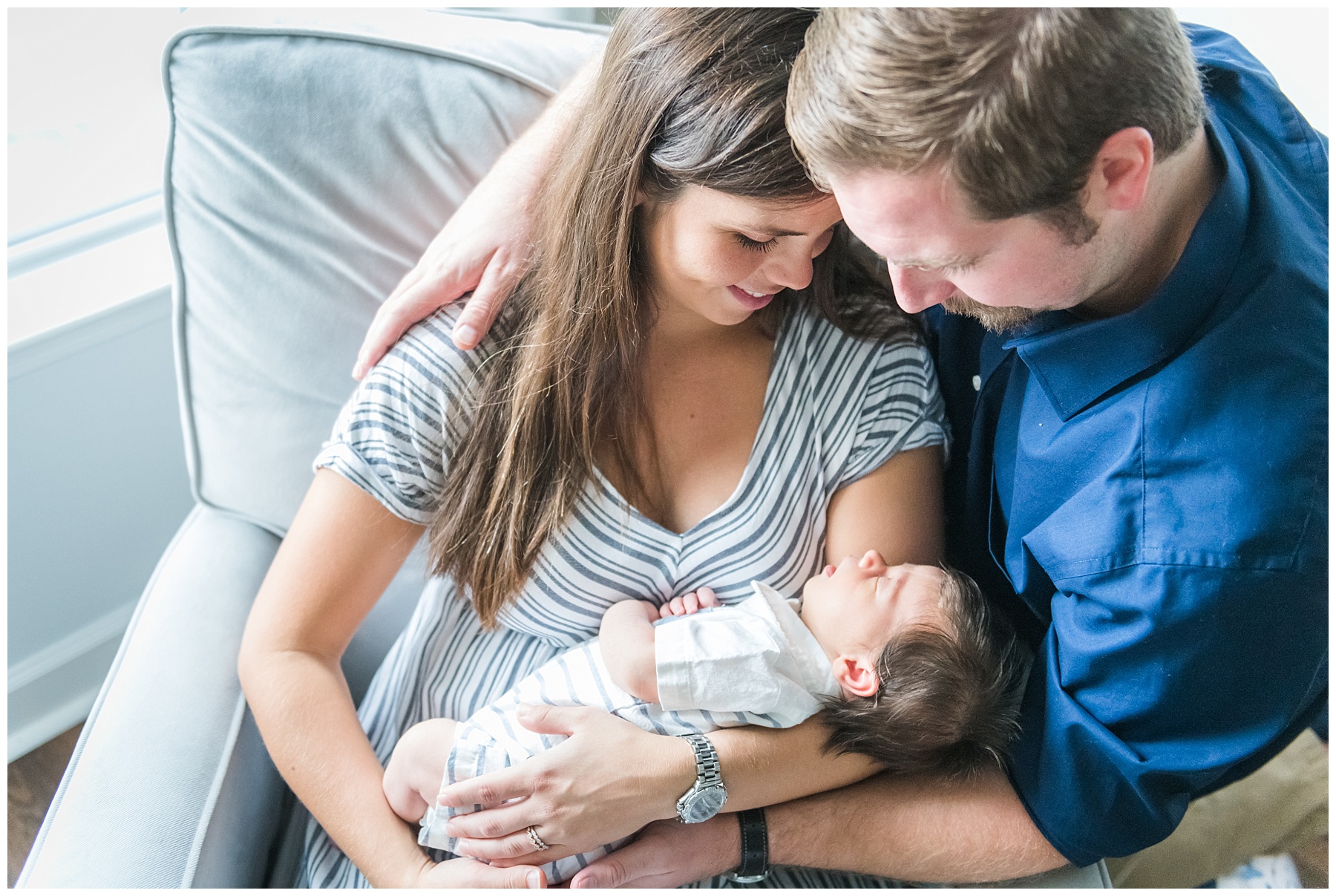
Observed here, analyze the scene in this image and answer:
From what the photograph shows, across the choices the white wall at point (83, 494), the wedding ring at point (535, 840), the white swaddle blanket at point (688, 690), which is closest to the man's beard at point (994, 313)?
the white swaddle blanket at point (688, 690)

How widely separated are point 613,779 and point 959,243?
70 cm

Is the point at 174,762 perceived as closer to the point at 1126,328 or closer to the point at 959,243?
the point at 959,243

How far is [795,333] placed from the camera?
136cm

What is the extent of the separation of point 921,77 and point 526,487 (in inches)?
26.5

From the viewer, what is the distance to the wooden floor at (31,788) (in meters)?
1.81

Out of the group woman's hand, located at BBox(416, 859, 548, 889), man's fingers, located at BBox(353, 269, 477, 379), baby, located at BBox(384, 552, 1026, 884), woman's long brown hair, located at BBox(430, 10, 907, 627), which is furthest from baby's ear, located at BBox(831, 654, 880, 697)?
man's fingers, located at BBox(353, 269, 477, 379)

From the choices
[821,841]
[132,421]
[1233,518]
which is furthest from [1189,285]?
[132,421]

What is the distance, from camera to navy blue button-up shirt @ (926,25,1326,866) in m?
0.97

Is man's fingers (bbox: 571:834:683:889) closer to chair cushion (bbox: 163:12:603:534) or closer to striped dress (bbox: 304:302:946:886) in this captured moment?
striped dress (bbox: 304:302:946:886)

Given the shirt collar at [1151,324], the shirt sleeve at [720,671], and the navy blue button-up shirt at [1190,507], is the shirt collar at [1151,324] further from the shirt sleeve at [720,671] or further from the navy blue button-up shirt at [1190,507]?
the shirt sleeve at [720,671]

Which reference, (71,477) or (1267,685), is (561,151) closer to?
(1267,685)

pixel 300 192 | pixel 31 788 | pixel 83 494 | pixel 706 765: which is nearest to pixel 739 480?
pixel 706 765

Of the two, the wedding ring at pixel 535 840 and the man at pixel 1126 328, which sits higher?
the man at pixel 1126 328

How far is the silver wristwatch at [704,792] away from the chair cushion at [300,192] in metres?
0.74
